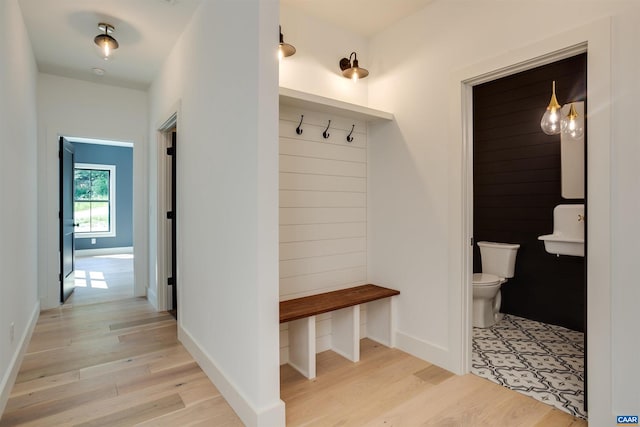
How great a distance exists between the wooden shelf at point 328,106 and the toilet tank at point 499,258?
1836 millimetres

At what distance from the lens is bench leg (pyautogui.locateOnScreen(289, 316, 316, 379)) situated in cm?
236

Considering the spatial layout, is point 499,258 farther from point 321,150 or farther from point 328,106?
point 328,106

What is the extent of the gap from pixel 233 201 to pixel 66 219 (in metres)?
3.46

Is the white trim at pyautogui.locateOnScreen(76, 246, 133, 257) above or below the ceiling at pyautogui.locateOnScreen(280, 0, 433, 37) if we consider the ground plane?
below

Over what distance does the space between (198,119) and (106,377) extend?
74.9 inches

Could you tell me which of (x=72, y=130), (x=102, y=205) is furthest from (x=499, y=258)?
(x=102, y=205)

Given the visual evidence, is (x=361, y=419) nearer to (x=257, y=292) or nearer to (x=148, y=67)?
(x=257, y=292)

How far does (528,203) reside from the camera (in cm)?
348

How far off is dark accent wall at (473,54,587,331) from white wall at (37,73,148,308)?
4079mm

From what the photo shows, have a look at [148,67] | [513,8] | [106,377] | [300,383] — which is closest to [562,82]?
[513,8]

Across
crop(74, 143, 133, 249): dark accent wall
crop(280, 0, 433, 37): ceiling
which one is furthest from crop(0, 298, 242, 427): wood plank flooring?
crop(74, 143, 133, 249): dark accent wall

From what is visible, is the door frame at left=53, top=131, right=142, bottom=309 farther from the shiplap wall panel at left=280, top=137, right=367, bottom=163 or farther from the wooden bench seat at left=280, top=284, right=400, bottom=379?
the wooden bench seat at left=280, top=284, right=400, bottom=379

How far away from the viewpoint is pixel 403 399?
2.06 meters

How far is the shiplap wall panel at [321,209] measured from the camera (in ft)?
8.61
